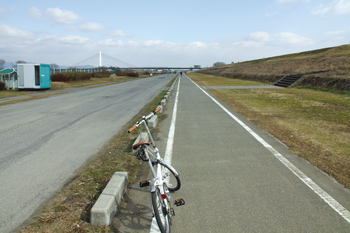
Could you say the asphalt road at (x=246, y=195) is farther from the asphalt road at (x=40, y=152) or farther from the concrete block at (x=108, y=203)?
the asphalt road at (x=40, y=152)

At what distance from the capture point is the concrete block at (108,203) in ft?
10.2

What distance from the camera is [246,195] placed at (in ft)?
12.7

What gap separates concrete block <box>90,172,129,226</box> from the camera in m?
3.12

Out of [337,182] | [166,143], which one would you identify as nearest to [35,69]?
[166,143]

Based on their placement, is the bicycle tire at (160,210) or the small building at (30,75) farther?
the small building at (30,75)

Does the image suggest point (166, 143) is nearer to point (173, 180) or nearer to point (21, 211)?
point (173, 180)

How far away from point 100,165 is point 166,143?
201 cm

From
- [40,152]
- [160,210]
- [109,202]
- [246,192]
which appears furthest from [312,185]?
[40,152]

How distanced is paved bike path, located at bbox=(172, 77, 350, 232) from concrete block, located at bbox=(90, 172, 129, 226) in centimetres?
78

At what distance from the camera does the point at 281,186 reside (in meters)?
4.16

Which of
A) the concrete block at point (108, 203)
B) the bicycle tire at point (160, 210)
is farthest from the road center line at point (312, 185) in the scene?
the concrete block at point (108, 203)

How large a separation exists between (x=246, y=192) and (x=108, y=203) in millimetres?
1980

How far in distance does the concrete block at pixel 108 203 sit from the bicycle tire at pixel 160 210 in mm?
688

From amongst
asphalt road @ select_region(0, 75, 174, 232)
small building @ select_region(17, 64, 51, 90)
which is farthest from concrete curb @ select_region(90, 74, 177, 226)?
small building @ select_region(17, 64, 51, 90)
